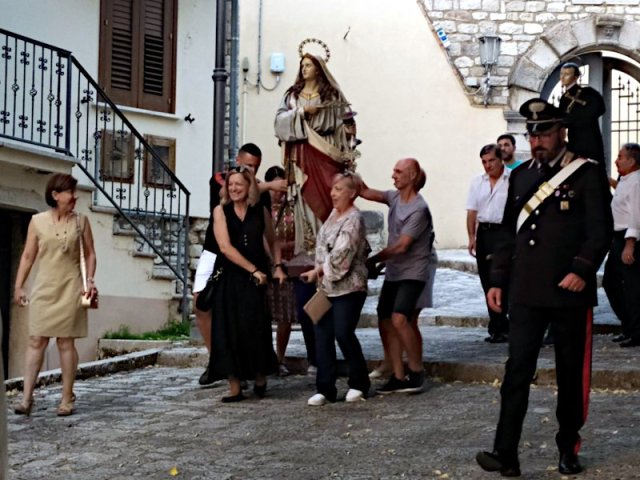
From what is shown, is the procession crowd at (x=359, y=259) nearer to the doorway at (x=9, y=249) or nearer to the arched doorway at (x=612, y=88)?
the doorway at (x=9, y=249)

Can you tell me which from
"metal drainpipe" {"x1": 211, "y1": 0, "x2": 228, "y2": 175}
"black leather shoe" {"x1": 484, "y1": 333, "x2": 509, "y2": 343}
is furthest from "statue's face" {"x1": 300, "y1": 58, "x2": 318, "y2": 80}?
"black leather shoe" {"x1": 484, "y1": 333, "x2": 509, "y2": 343}

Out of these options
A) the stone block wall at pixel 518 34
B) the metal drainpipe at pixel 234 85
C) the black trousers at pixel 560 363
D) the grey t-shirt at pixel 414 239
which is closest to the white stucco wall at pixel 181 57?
the metal drainpipe at pixel 234 85

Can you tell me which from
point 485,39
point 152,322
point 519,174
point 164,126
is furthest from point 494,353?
point 485,39

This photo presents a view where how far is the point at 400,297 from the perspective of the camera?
867 cm

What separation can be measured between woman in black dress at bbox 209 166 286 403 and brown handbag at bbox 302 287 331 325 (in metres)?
0.41

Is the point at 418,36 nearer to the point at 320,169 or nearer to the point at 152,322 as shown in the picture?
the point at 152,322

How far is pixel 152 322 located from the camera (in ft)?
46.2

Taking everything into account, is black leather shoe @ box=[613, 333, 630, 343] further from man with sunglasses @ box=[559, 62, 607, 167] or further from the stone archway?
the stone archway

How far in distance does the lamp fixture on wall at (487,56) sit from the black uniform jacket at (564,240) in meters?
13.4

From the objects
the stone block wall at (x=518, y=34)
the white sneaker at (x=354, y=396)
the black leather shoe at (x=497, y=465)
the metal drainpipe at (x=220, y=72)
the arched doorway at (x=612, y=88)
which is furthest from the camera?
the arched doorway at (x=612, y=88)

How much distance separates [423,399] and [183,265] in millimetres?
6468

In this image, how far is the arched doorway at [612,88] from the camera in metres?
20.4

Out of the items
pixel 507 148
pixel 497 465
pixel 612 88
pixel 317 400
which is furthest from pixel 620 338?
pixel 612 88

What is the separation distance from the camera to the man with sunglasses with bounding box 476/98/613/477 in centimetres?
A: 609
